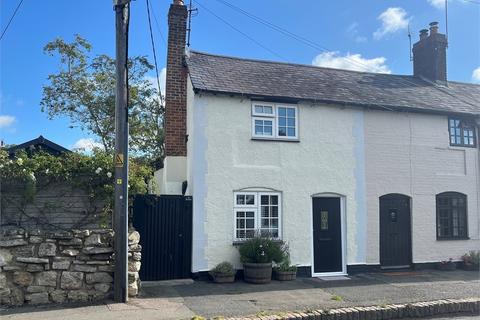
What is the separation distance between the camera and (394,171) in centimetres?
1322

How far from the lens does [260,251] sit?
1092 centimetres

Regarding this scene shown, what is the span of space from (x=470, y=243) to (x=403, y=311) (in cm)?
713

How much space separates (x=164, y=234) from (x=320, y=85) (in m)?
6.56

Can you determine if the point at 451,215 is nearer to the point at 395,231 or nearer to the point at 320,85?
the point at 395,231

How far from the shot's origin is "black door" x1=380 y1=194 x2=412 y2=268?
13.0 meters

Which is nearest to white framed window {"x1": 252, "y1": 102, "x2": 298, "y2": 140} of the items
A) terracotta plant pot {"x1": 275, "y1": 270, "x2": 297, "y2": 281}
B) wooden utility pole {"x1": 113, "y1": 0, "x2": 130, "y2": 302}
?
terracotta plant pot {"x1": 275, "y1": 270, "x2": 297, "y2": 281}

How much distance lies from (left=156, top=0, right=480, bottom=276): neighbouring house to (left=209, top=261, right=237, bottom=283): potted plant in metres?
0.34

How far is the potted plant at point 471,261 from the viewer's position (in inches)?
527

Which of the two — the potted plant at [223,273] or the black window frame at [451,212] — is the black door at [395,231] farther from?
the potted plant at [223,273]

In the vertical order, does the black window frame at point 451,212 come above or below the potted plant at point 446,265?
above

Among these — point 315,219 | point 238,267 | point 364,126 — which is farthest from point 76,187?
point 364,126

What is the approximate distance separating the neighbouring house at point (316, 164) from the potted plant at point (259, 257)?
477mm

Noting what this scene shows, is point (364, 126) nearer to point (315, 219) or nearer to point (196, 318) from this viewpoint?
point (315, 219)

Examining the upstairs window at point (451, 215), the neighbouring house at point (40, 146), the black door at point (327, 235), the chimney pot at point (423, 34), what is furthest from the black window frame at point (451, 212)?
the neighbouring house at point (40, 146)
